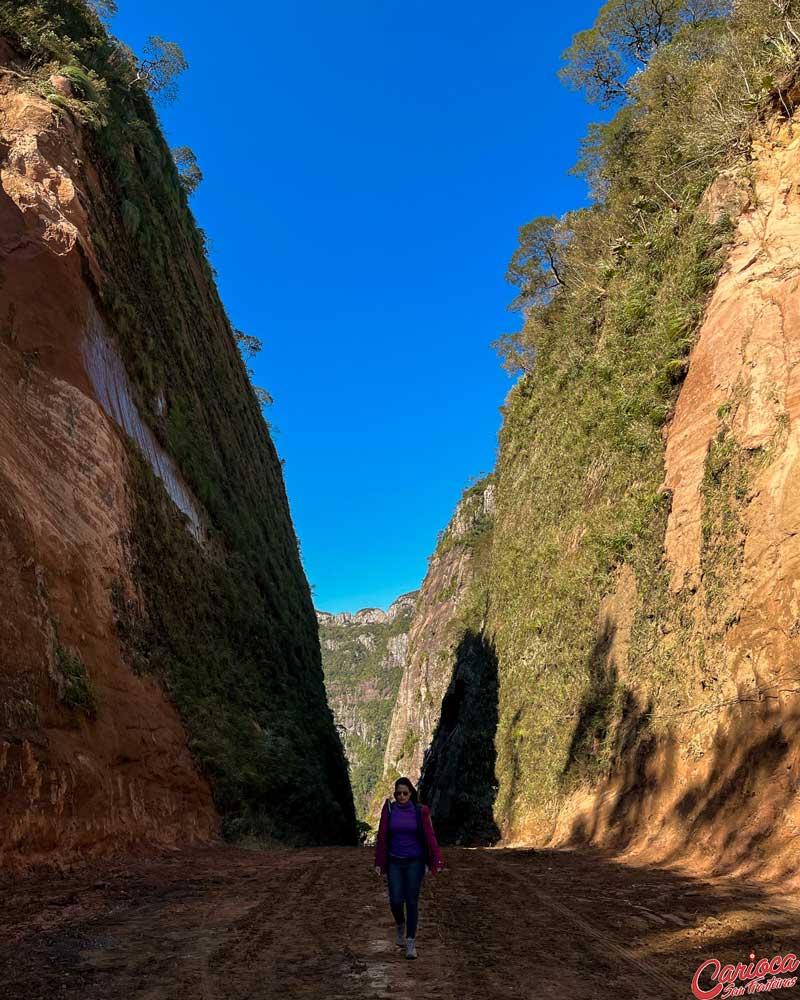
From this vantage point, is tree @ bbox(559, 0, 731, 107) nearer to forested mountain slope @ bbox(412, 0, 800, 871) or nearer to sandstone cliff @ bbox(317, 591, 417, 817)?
forested mountain slope @ bbox(412, 0, 800, 871)

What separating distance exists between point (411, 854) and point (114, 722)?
272 inches

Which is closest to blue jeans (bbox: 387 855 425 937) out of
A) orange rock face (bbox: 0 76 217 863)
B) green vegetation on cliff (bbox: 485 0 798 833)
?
orange rock face (bbox: 0 76 217 863)

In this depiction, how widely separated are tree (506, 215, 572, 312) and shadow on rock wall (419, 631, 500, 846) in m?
17.4

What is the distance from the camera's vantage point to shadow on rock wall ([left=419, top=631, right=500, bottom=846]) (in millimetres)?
24141

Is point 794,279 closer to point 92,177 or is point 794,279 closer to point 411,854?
point 411,854

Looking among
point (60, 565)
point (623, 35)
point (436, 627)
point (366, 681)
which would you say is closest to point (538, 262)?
point (623, 35)

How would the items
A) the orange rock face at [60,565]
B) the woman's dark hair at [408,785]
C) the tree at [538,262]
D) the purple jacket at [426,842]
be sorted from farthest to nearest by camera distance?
the tree at [538,262] → the orange rock face at [60,565] → the woman's dark hair at [408,785] → the purple jacket at [426,842]

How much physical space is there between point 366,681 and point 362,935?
6543 inches

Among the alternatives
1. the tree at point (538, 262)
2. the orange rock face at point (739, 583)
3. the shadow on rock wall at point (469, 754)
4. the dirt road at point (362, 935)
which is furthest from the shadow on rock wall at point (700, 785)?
the tree at point (538, 262)

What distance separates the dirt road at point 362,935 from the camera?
14.6ft

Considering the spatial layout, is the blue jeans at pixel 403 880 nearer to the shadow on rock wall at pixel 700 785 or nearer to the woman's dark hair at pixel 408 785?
the woman's dark hair at pixel 408 785

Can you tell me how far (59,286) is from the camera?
43.1 feet

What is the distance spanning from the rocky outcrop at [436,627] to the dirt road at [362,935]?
42900 mm

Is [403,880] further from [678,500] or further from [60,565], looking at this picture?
[678,500]
